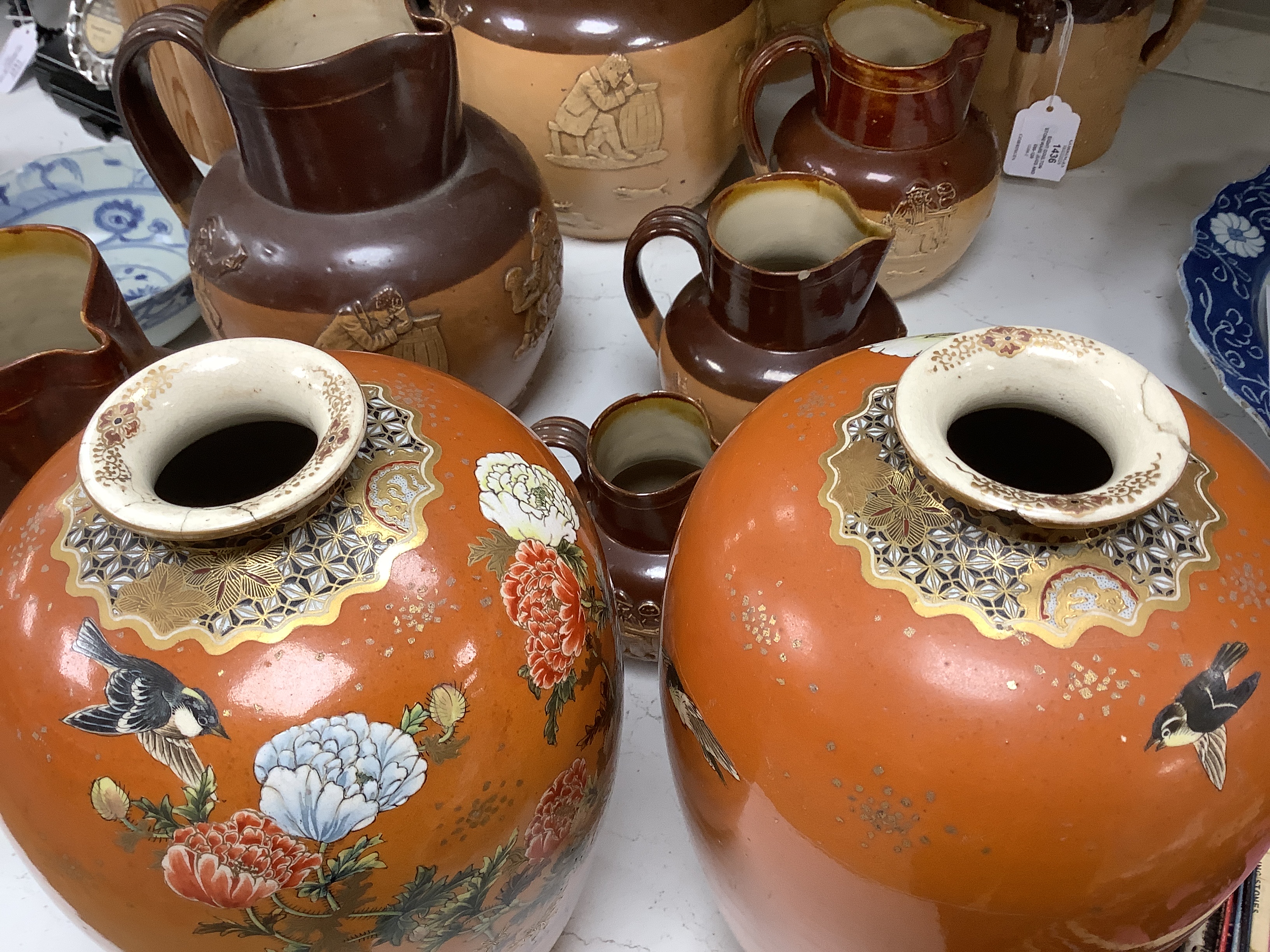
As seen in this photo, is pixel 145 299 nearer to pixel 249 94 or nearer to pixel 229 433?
pixel 249 94

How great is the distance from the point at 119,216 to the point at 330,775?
132cm

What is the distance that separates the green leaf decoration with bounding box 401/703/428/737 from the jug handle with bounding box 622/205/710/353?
2.04 ft

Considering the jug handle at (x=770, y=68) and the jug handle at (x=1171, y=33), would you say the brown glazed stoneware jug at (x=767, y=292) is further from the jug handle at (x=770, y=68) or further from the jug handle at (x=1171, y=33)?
the jug handle at (x=1171, y=33)

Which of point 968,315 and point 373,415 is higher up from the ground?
point 373,415

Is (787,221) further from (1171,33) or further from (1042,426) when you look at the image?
(1171,33)

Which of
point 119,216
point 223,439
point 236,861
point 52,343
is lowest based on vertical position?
point 119,216

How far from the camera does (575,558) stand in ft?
2.39

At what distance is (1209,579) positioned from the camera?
578 millimetres

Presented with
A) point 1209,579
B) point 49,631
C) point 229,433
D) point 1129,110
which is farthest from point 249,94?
point 1129,110

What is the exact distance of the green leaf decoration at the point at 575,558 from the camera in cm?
72

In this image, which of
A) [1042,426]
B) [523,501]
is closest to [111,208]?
[523,501]

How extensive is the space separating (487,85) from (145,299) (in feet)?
1.68

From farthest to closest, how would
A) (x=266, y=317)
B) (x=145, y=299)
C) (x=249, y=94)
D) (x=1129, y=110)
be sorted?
(x=1129, y=110) → (x=145, y=299) → (x=266, y=317) → (x=249, y=94)

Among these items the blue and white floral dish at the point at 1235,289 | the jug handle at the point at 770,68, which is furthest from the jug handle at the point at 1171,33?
the jug handle at the point at 770,68
